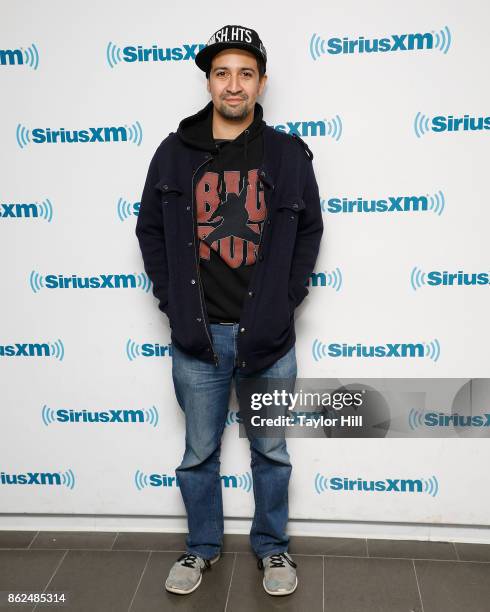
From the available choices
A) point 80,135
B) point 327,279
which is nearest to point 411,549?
point 327,279

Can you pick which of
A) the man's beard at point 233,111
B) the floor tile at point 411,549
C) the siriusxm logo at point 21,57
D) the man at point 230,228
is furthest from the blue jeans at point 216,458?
the siriusxm logo at point 21,57

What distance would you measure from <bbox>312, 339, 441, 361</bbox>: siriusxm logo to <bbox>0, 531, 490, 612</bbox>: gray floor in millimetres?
752

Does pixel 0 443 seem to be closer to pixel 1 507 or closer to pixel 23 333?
pixel 1 507

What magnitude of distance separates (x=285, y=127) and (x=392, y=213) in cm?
47

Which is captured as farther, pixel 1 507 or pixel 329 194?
pixel 1 507

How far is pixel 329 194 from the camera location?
235 centimetres

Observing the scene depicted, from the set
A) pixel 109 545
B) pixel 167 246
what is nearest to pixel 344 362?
pixel 167 246

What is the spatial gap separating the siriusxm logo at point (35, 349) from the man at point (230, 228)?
0.52m

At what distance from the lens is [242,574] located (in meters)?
2.45

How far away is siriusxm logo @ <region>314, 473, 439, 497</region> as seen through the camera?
2.59 metres

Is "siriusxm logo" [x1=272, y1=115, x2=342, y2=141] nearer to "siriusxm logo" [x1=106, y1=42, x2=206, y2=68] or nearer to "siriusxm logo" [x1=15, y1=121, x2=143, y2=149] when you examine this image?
"siriusxm logo" [x1=106, y1=42, x2=206, y2=68]

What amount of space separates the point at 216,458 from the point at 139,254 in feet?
2.59

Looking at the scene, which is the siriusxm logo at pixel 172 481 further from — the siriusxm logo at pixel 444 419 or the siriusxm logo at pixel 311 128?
the siriusxm logo at pixel 311 128

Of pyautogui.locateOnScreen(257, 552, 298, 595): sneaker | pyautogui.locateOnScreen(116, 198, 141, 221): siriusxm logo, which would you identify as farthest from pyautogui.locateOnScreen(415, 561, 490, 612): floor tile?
pyautogui.locateOnScreen(116, 198, 141, 221): siriusxm logo
